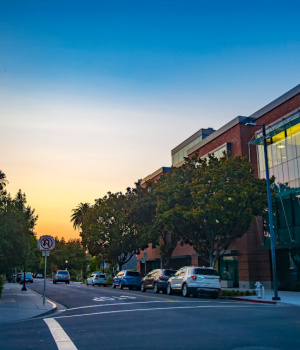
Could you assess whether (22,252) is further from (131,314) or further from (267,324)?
(267,324)

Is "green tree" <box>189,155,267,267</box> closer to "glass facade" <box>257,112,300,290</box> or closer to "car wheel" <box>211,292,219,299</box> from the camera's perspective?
"glass facade" <box>257,112,300,290</box>

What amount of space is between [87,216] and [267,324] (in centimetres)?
4132

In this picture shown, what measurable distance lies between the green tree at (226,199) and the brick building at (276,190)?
9.39ft

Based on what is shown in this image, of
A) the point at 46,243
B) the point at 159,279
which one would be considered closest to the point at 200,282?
the point at 159,279

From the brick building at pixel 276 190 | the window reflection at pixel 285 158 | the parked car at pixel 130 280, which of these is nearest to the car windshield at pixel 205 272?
the brick building at pixel 276 190

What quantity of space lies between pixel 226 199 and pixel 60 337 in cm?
1830

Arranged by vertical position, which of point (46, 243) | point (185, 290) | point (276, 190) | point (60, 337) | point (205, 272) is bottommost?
point (60, 337)

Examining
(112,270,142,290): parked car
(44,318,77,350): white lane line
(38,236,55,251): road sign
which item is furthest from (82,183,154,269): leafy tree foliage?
(44,318,77,350): white lane line

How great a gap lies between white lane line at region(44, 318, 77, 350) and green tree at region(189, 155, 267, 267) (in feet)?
52.6

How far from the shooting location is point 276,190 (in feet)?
102

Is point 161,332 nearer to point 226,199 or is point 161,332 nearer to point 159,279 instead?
point 226,199

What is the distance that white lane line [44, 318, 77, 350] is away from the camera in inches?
335

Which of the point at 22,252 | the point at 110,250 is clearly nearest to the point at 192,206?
the point at 22,252

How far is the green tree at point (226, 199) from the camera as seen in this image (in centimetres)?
2675
